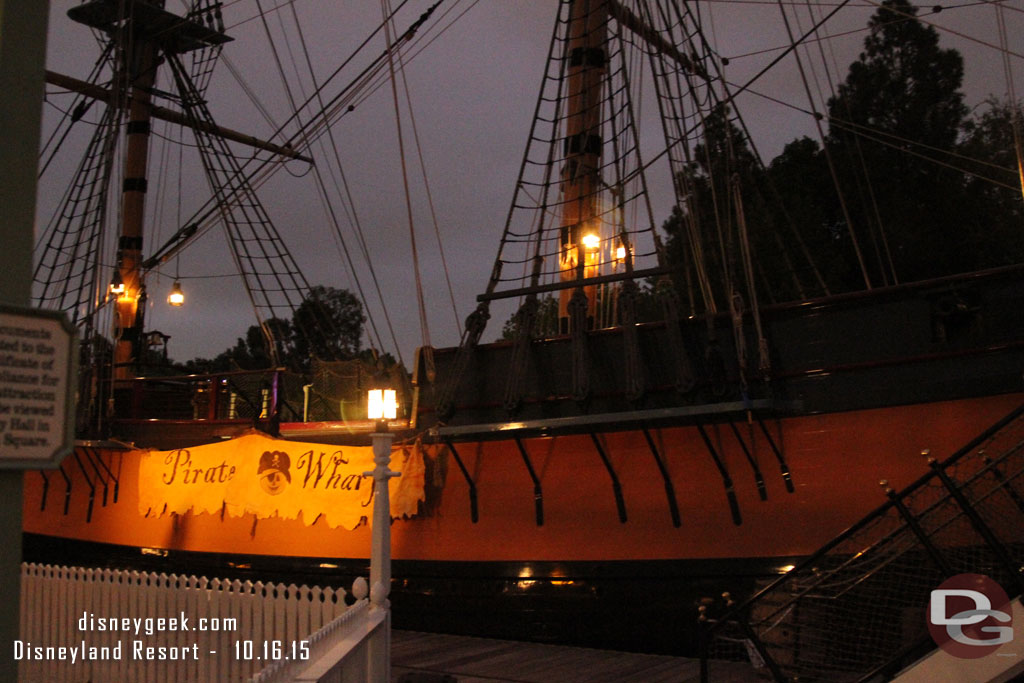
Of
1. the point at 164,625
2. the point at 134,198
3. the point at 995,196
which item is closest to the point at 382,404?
the point at 164,625

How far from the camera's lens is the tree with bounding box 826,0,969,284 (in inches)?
743

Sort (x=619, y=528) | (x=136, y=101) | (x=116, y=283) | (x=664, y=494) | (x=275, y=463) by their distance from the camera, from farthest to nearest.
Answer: (x=136, y=101), (x=116, y=283), (x=275, y=463), (x=619, y=528), (x=664, y=494)

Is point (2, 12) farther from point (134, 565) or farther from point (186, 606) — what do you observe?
point (134, 565)

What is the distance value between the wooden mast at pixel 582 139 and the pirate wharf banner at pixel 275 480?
2.59 m

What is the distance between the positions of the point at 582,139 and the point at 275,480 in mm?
5063

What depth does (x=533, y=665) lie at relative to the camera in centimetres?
730

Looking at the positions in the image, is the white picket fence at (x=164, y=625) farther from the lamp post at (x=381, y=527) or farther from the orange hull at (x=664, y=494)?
the orange hull at (x=664, y=494)

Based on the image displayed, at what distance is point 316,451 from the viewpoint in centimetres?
956

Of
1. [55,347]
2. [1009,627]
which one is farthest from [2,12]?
[1009,627]

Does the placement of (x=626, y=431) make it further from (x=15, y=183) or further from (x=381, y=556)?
(x=15, y=183)

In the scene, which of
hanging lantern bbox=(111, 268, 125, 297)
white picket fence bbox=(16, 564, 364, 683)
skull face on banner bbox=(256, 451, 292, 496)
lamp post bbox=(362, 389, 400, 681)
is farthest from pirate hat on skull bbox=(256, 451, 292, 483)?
hanging lantern bbox=(111, 268, 125, 297)

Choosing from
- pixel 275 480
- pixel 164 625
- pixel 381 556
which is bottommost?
pixel 164 625

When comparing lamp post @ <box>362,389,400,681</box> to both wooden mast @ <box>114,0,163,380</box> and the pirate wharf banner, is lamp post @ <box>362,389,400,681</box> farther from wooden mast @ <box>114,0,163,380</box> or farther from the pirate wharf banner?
wooden mast @ <box>114,0,163,380</box>

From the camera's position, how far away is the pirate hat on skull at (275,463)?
972 centimetres
